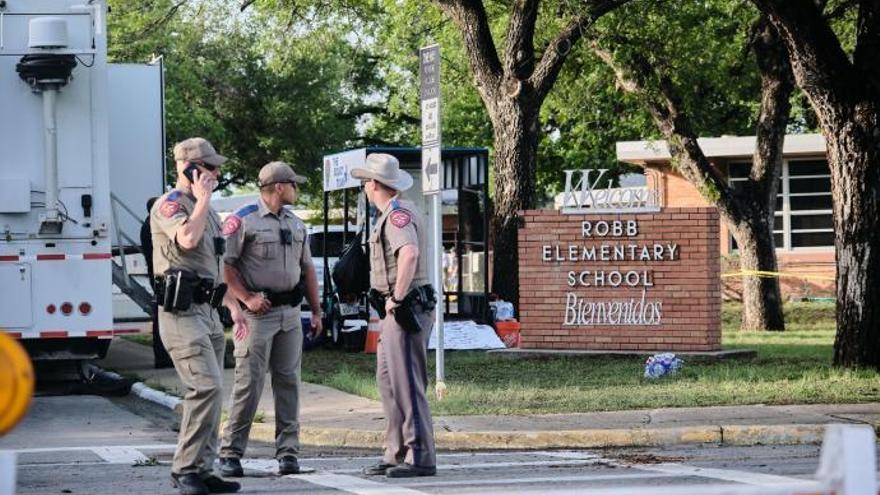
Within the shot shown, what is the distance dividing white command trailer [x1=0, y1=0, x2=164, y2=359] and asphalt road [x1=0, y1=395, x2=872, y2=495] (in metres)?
1.90

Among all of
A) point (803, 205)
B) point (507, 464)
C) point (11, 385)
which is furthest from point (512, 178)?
point (11, 385)

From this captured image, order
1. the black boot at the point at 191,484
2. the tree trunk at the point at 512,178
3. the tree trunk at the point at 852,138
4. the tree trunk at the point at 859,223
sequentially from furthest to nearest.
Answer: the tree trunk at the point at 512,178
the tree trunk at the point at 859,223
the tree trunk at the point at 852,138
the black boot at the point at 191,484

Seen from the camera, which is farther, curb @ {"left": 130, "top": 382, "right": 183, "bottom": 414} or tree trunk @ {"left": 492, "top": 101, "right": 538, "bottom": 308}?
tree trunk @ {"left": 492, "top": 101, "right": 538, "bottom": 308}

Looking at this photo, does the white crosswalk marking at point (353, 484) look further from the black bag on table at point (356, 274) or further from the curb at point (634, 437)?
the curb at point (634, 437)

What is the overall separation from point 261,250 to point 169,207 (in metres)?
1.01

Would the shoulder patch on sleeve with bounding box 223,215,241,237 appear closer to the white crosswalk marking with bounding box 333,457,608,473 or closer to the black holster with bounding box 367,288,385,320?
the black holster with bounding box 367,288,385,320

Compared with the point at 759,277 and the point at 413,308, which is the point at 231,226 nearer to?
the point at 413,308

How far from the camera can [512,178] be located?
76.0 feet

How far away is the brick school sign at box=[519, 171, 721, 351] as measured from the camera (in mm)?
18625

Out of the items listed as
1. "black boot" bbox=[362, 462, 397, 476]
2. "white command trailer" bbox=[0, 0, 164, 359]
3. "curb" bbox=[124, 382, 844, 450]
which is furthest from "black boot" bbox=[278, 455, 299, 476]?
"white command trailer" bbox=[0, 0, 164, 359]

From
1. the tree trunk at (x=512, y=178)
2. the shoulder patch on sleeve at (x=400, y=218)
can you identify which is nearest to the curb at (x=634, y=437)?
the shoulder patch on sleeve at (x=400, y=218)

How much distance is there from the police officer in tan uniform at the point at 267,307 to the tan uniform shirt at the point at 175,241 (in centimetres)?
57

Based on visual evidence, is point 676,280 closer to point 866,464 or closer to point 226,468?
point 226,468

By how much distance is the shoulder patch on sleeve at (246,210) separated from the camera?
9834 millimetres
